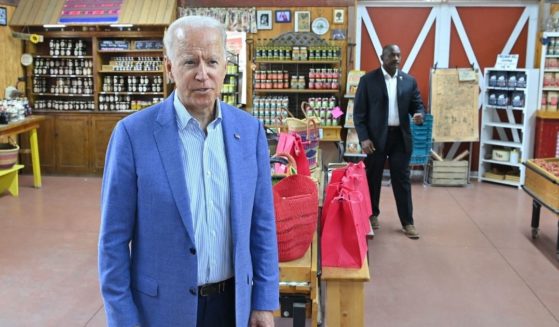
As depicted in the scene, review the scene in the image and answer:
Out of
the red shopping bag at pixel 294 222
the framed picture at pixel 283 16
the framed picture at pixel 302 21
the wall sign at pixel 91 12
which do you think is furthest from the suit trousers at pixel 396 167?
the wall sign at pixel 91 12

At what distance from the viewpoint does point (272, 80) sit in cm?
837

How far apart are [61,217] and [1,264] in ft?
5.32

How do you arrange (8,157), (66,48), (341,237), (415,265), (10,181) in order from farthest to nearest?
(66,48) < (10,181) < (8,157) < (415,265) < (341,237)

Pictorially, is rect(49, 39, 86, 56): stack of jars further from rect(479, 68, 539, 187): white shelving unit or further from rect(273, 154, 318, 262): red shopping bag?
rect(273, 154, 318, 262): red shopping bag

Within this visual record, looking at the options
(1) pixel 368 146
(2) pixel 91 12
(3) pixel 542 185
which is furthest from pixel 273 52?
(3) pixel 542 185

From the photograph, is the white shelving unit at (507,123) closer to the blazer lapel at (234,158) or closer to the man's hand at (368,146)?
the man's hand at (368,146)

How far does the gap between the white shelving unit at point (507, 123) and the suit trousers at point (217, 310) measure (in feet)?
23.8

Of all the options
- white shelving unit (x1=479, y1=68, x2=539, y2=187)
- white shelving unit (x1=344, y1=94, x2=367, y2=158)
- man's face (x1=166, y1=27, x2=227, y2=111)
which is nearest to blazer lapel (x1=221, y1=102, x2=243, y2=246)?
man's face (x1=166, y1=27, x2=227, y2=111)

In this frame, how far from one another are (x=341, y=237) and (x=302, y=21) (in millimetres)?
6226

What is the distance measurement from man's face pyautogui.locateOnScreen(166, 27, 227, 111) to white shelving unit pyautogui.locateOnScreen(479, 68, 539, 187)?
283 inches

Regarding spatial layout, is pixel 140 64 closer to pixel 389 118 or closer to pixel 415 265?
pixel 389 118

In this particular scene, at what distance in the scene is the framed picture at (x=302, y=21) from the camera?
8.62m

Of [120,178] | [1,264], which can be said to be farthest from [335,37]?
[120,178]

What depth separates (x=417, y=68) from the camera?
8.89 meters
